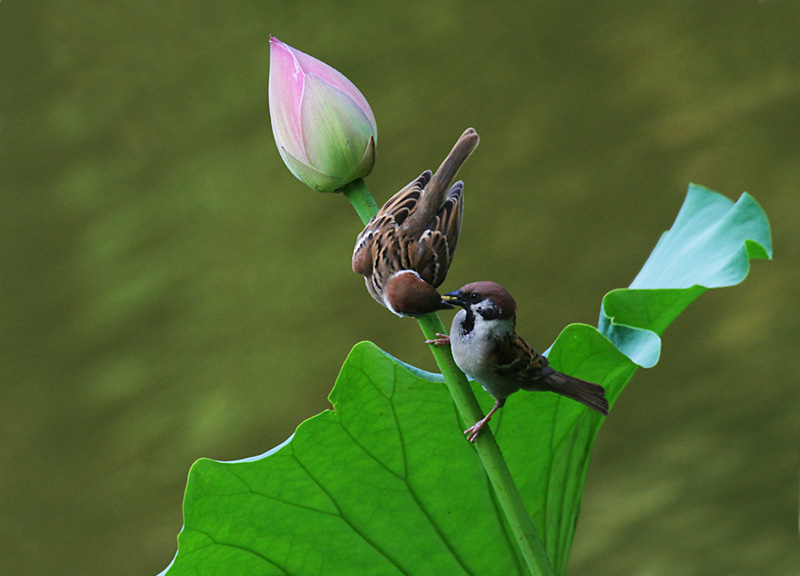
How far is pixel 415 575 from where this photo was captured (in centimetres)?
68

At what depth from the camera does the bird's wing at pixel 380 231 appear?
51 centimetres

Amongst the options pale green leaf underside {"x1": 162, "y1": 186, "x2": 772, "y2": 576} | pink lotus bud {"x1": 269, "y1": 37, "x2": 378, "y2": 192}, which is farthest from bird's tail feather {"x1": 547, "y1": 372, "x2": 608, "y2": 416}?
pink lotus bud {"x1": 269, "y1": 37, "x2": 378, "y2": 192}

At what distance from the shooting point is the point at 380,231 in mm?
508

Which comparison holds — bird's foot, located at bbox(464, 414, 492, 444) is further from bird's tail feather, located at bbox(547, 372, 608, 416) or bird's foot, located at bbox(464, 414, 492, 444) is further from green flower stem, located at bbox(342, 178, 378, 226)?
green flower stem, located at bbox(342, 178, 378, 226)

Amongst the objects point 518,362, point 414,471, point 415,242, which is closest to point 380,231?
point 415,242

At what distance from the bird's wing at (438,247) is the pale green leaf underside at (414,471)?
131mm

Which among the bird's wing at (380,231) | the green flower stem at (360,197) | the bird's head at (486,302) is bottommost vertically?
the bird's head at (486,302)

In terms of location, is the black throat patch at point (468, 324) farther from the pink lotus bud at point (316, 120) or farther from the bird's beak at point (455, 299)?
the pink lotus bud at point (316, 120)

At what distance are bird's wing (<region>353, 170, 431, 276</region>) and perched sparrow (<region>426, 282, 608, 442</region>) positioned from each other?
59 millimetres

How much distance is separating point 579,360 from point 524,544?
190 millimetres

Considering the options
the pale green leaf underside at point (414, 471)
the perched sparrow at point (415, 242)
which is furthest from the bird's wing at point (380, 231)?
the pale green leaf underside at point (414, 471)

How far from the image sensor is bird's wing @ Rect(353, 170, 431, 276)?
51 cm

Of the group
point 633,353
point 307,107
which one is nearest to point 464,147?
point 307,107

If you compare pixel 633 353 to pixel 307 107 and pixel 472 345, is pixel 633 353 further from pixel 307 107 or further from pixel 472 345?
pixel 307 107
